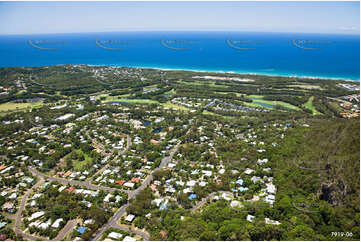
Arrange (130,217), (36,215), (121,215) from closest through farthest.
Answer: (130,217)
(36,215)
(121,215)

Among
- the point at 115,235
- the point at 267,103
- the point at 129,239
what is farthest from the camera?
the point at 267,103

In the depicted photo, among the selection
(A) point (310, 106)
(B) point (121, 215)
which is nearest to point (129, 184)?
(B) point (121, 215)

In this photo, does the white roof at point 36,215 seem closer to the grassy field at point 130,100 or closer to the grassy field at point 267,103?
the grassy field at point 130,100

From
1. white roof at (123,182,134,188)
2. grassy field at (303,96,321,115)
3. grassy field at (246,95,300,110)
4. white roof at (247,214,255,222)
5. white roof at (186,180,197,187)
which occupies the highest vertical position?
grassy field at (303,96,321,115)

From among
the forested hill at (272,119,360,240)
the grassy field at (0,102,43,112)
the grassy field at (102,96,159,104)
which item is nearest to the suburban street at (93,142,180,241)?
the forested hill at (272,119,360,240)

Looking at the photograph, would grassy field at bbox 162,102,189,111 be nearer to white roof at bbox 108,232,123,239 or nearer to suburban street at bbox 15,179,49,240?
suburban street at bbox 15,179,49,240

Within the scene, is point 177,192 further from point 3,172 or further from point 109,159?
point 3,172

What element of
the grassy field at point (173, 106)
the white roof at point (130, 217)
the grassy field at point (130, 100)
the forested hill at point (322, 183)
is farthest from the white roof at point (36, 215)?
the grassy field at point (130, 100)

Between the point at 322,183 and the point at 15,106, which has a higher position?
the point at 322,183

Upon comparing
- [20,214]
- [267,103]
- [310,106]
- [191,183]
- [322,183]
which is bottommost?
[20,214]

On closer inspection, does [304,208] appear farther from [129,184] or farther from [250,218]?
[129,184]

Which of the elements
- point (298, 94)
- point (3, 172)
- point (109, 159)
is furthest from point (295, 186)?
point (298, 94)
